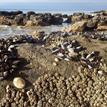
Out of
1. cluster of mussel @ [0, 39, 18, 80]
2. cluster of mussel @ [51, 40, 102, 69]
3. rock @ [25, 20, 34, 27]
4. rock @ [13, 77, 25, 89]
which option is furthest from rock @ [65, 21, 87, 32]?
rock @ [13, 77, 25, 89]

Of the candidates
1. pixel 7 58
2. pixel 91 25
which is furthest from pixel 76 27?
pixel 7 58

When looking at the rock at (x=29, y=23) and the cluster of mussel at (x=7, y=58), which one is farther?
the rock at (x=29, y=23)

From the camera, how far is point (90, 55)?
22.5 feet

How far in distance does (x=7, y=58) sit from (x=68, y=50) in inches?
48.1

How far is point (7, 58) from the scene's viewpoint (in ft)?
21.6

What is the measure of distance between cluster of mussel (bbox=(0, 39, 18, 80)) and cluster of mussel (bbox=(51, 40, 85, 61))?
0.76 meters

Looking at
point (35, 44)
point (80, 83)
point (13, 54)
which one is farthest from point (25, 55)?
point (80, 83)

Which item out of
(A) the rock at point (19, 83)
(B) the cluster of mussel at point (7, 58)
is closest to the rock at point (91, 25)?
(B) the cluster of mussel at point (7, 58)

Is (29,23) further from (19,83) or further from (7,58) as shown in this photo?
(19,83)

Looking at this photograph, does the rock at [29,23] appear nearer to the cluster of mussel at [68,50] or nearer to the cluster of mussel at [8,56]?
the cluster of mussel at [8,56]

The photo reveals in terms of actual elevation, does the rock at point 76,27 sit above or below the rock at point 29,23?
above

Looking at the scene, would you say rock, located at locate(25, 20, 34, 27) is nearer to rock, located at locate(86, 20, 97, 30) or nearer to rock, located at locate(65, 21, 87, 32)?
rock, located at locate(86, 20, 97, 30)

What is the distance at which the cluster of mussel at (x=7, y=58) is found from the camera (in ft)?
20.7

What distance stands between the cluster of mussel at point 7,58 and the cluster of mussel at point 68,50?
0.76 meters
